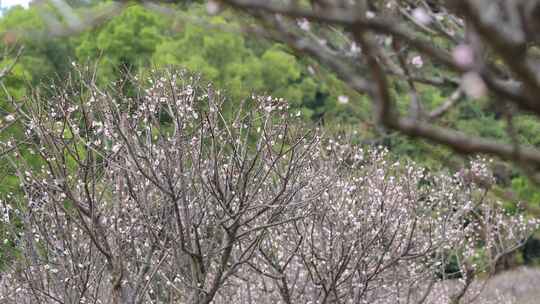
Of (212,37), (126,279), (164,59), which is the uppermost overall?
(212,37)

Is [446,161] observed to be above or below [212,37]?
below

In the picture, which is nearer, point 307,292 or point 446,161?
point 446,161

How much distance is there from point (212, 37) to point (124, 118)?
16678mm

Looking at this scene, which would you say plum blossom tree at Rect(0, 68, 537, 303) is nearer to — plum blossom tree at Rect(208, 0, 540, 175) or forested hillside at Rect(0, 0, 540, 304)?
forested hillside at Rect(0, 0, 540, 304)

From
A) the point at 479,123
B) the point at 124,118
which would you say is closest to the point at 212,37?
the point at 479,123

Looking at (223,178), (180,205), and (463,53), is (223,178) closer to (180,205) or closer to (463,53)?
(180,205)

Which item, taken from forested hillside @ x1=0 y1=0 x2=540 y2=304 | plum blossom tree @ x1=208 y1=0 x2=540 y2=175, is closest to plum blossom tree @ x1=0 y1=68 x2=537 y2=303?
forested hillside @ x1=0 y1=0 x2=540 y2=304

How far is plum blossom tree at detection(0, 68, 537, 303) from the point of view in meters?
4.91

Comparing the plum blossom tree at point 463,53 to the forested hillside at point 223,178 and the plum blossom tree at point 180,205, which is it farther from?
the plum blossom tree at point 180,205

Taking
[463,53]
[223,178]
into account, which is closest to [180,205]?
[223,178]

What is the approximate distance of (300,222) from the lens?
7.37m

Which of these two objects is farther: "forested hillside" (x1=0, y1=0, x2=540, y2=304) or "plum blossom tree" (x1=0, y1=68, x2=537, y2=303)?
"plum blossom tree" (x1=0, y1=68, x2=537, y2=303)

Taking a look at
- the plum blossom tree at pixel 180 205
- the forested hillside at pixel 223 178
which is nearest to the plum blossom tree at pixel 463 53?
the forested hillside at pixel 223 178

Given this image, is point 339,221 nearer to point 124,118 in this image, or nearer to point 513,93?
point 124,118
